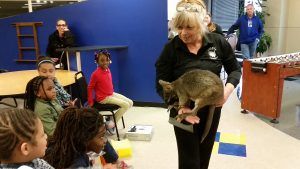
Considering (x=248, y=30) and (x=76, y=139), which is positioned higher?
(x=248, y=30)

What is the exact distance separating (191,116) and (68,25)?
14.7ft

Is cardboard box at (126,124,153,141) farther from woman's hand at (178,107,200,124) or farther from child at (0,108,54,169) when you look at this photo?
child at (0,108,54,169)

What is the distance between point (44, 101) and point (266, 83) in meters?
2.93

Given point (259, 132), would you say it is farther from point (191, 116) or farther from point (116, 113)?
point (191, 116)

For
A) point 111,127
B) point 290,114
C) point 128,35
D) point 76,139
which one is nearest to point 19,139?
point 76,139

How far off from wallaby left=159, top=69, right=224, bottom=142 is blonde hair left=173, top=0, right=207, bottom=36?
26cm

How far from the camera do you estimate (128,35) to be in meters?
4.73

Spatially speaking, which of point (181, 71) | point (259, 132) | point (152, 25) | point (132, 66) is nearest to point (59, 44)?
point (132, 66)

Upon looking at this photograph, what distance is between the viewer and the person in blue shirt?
233 inches

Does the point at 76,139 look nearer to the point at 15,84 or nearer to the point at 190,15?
the point at 190,15

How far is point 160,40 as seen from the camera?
14.9ft

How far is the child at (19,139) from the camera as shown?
1036 mm

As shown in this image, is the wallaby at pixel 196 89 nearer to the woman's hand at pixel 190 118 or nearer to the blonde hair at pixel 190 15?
the woman's hand at pixel 190 118

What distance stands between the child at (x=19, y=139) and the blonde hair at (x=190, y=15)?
2.91ft
